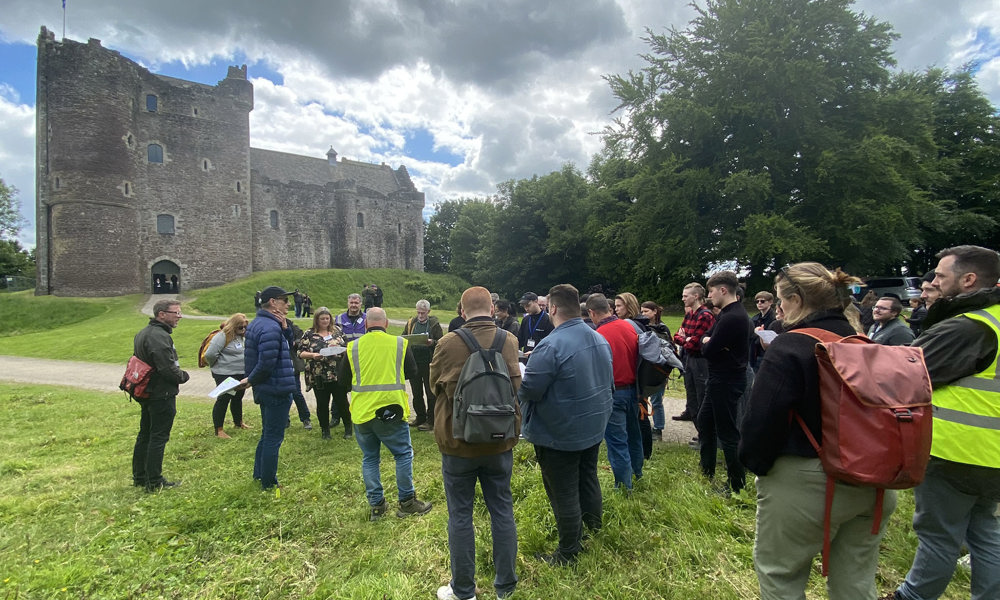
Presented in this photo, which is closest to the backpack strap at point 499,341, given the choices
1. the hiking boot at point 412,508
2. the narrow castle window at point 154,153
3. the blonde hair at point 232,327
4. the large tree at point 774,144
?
the hiking boot at point 412,508

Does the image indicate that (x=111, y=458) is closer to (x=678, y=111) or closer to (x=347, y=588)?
(x=347, y=588)

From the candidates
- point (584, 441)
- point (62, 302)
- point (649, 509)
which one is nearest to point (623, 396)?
point (649, 509)

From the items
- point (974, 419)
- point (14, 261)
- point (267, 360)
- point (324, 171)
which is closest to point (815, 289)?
point (974, 419)

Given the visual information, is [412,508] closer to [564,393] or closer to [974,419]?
[564,393]

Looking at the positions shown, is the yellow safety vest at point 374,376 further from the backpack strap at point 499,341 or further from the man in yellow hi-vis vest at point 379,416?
the backpack strap at point 499,341

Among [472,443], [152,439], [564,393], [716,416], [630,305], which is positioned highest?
[630,305]

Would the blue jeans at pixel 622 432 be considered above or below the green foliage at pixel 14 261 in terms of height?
below

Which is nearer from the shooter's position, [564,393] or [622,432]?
[564,393]

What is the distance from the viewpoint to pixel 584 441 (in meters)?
3.26

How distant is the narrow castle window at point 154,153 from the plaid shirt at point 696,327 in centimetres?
4050

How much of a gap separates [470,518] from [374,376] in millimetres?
1769

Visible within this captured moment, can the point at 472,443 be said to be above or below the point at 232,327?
below

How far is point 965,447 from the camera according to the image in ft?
8.12

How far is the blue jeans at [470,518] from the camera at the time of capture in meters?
3.09
